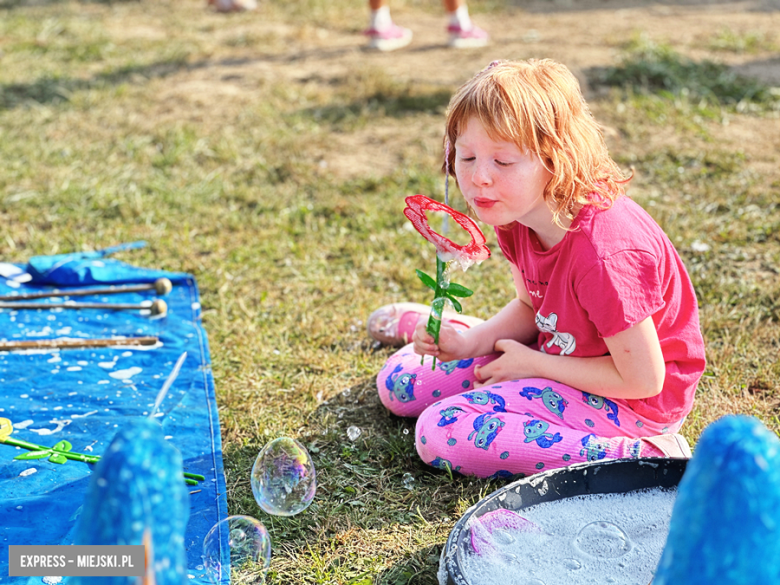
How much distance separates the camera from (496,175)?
1.93m

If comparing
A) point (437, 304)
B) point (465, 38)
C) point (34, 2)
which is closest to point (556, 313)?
point (437, 304)

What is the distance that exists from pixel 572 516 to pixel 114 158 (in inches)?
141

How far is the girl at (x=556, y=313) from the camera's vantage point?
193 cm

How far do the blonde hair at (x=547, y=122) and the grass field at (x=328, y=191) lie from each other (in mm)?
822

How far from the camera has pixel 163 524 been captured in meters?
1.14

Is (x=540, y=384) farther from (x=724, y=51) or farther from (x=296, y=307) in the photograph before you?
(x=724, y=51)

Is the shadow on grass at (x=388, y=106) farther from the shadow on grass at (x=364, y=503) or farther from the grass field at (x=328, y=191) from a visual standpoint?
the shadow on grass at (x=364, y=503)

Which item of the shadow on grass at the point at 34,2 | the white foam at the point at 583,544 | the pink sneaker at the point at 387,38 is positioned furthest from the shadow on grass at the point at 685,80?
the shadow on grass at the point at 34,2

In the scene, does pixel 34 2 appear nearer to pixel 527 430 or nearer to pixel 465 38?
pixel 465 38

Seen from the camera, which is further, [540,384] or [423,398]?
[423,398]

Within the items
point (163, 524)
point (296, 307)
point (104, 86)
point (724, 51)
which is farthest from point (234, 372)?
point (724, 51)

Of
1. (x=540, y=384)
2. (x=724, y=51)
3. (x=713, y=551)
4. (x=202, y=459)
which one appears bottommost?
(x=202, y=459)

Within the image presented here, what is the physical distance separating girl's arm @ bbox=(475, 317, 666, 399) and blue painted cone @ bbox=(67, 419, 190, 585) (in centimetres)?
122

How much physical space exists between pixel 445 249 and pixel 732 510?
3.76 feet
